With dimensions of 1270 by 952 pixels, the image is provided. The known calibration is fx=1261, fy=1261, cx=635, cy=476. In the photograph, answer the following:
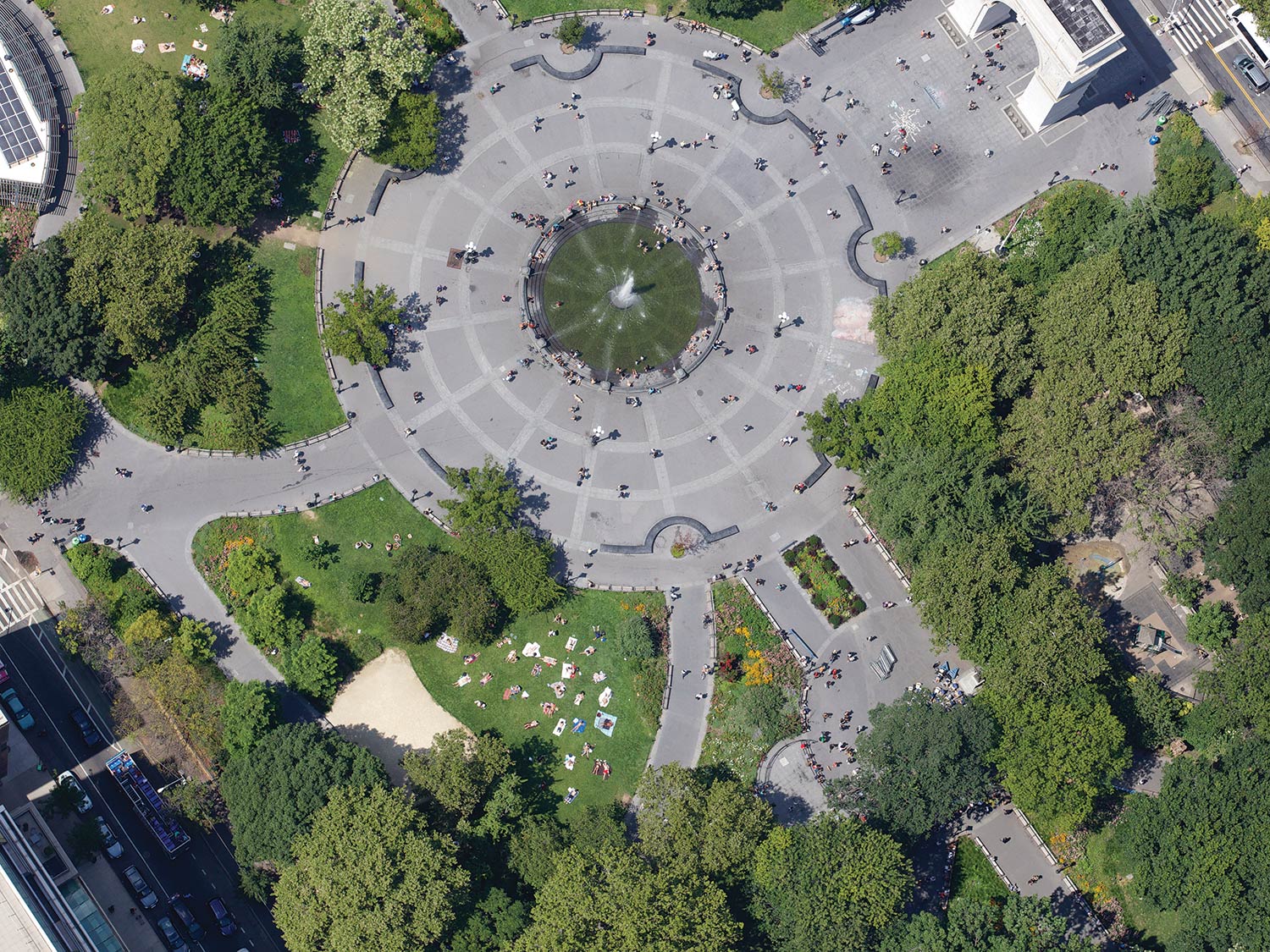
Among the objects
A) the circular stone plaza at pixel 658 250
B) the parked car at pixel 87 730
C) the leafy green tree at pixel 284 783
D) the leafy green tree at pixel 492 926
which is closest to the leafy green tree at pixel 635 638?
the circular stone plaza at pixel 658 250

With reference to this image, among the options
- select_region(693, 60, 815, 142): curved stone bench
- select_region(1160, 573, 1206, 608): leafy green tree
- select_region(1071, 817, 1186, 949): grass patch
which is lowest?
select_region(1071, 817, 1186, 949): grass patch

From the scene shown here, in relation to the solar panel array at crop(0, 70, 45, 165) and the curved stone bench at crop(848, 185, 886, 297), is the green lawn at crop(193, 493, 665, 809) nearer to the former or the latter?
the curved stone bench at crop(848, 185, 886, 297)

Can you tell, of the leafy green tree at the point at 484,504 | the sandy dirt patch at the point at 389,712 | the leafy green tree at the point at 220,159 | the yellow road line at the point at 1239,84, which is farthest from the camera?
the yellow road line at the point at 1239,84

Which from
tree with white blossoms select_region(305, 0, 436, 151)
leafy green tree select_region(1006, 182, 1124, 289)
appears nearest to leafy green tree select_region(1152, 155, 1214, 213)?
leafy green tree select_region(1006, 182, 1124, 289)

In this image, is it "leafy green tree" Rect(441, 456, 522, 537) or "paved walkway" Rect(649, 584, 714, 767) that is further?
"paved walkway" Rect(649, 584, 714, 767)

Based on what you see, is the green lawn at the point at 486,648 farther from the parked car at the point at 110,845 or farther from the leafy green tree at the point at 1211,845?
the leafy green tree at the point at 1211,845
